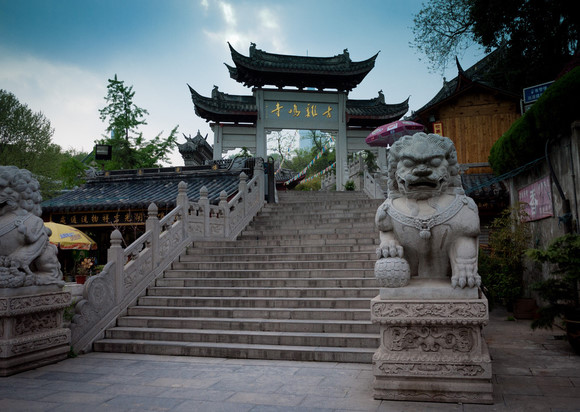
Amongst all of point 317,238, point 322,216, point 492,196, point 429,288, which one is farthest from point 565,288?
point 322,216

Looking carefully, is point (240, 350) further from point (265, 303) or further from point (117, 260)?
point (117, 260)

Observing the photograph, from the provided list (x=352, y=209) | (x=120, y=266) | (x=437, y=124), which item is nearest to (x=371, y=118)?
(x=437, y=124)

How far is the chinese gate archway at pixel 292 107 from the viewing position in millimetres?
19172

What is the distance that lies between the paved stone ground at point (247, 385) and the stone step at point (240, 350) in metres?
0.14

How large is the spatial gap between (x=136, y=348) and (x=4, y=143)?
11.8 metres

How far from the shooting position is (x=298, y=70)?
19.5 metres

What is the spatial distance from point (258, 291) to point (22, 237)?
3264 millimetres

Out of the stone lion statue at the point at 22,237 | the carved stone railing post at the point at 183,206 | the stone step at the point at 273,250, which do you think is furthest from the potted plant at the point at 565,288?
the carved stone railing post at the point at 183,206

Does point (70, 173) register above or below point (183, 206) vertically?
above

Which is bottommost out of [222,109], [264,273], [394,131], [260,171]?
[264,273]

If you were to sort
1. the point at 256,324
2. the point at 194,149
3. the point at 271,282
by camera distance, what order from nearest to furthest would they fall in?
the point at 256,324
the point at 271,282
the point at 194,149

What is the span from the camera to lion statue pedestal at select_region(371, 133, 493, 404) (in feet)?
10.7

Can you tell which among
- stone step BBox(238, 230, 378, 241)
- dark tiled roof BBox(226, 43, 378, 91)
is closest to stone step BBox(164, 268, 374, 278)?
stone step BBox(238, 230, 378, 241)

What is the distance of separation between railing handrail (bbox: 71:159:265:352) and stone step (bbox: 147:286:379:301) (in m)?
0.46
